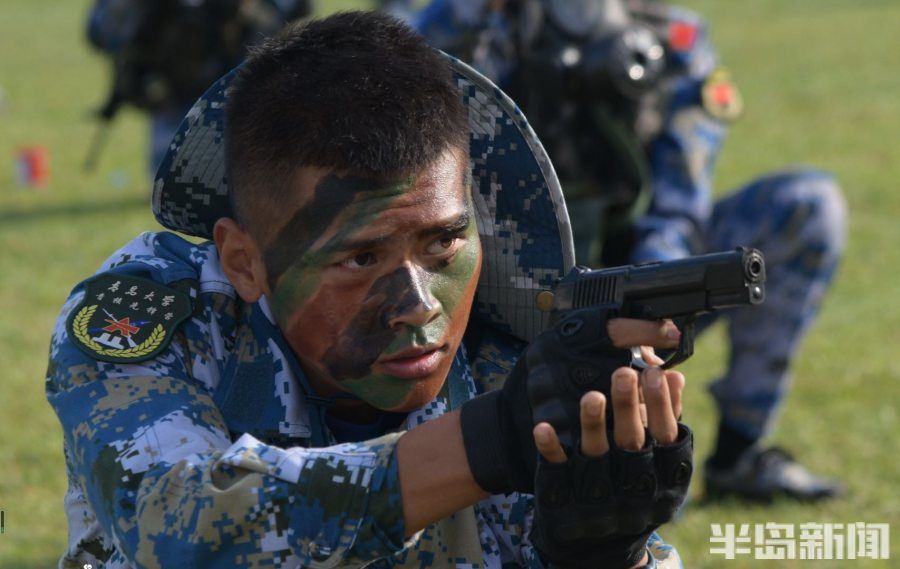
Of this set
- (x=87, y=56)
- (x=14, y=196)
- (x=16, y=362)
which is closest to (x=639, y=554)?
(x=16, y=362)

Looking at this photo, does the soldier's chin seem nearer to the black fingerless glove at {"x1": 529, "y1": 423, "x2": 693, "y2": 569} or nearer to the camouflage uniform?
the black fingerless glove at {"x1": 529, "y1": 423, "x2": 693, "y2": 569}

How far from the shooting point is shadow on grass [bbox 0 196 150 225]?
11195 mm

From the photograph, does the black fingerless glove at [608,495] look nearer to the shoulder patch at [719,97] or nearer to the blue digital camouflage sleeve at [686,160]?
the blue digital camouflage sleeve at [686,160]

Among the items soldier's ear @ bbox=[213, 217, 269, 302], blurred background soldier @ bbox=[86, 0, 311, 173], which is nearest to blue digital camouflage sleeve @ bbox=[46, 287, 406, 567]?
soldier's ear @ bbox=[213, 217, 269, 302]

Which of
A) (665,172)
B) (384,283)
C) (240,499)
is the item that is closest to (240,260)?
(384,283)

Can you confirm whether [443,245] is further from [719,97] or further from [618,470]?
[719,97]

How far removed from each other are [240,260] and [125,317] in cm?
23

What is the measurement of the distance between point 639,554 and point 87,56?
19165mm

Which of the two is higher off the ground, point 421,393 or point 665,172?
point 421,393

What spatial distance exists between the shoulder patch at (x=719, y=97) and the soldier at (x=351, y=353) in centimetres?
Result: 285

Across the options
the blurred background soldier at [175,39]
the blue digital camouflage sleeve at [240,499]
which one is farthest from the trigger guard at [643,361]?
the blurred background soldier at [175,39]

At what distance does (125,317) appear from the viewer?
277 cm

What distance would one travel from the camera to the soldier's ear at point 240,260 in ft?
9.18

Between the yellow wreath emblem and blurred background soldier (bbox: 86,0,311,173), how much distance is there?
6626 millimetres
